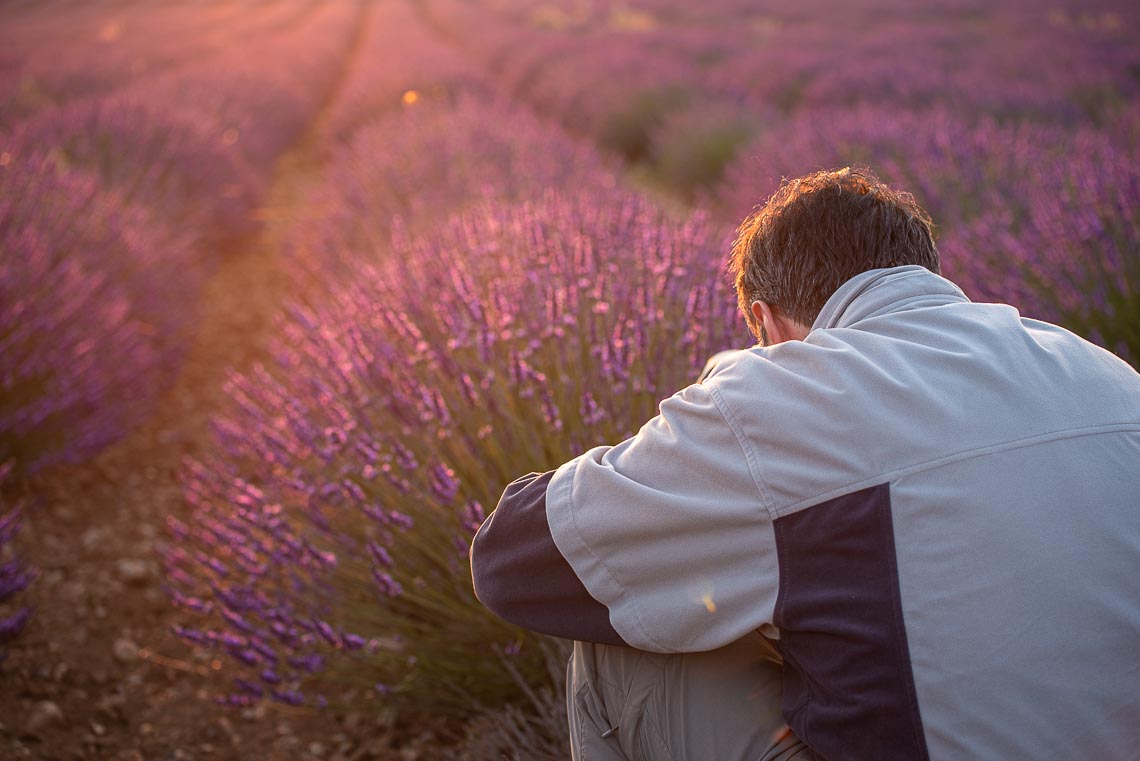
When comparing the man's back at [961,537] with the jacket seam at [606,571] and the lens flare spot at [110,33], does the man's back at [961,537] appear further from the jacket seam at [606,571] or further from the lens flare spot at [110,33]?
the lens flare spot at [110,33]

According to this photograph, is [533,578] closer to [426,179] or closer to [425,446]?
[425,446]

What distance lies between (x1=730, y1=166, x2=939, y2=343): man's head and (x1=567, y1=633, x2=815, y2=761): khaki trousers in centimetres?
58

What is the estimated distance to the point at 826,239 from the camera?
1298mm

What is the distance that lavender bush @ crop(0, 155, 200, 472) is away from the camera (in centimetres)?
283

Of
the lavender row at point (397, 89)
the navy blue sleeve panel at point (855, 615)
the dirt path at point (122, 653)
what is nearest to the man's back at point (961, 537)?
the navy blue sleeve panel at point (855, 615)

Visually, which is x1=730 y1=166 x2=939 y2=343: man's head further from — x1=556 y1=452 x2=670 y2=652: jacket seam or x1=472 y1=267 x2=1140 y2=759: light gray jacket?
x1=556 y1=452 x2=670 y2=652: jacket seam

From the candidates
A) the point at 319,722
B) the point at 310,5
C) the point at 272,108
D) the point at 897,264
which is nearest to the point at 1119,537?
the point at 897,264

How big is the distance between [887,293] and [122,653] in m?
2.32

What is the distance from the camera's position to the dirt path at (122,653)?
210 centimetres

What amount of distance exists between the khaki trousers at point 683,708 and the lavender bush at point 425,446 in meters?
0.42

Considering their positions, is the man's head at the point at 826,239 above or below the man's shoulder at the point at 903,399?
above

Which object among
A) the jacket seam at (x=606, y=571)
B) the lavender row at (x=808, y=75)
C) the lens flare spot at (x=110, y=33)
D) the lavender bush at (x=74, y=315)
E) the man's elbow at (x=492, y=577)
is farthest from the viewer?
the lens flare spot at (x=110, y=33)

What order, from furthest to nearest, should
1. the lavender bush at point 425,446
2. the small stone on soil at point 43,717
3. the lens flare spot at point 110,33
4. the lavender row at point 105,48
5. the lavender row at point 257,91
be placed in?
the lens flare spot at point 110,33 → the lavender row at point 105,48 → the lavender row at point 257,91 → the small stone on soil at point 43,717 → the lavender bush at point 425,446

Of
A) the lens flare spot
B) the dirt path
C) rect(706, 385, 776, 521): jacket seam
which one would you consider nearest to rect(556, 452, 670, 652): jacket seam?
rect(706, 385, 776, 521): jacket seam
